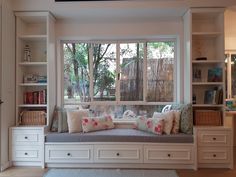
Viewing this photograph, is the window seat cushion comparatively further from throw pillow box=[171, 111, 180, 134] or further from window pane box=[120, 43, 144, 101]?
window pane box=[120, 43, 144, 101]

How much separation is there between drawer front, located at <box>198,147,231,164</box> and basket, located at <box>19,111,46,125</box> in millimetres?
2419

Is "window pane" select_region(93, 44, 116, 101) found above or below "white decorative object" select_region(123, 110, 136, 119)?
above

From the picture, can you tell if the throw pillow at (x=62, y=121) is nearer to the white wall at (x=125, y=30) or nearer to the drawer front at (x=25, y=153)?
the drawer front at (x=25, y=153)

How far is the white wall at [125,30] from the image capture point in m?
4.24

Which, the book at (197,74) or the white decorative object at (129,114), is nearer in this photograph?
the book at (197,74)

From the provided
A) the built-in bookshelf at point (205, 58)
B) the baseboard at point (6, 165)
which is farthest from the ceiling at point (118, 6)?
the baseboard at point (6, 165)

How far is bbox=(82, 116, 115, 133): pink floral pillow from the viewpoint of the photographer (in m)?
3.87

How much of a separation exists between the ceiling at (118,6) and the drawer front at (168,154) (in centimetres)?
205

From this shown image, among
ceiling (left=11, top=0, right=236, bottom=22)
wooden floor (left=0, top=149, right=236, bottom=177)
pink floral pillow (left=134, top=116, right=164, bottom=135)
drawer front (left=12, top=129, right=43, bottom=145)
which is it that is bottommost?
wooden floor (left=0, top=149, right=236, bottom=177)

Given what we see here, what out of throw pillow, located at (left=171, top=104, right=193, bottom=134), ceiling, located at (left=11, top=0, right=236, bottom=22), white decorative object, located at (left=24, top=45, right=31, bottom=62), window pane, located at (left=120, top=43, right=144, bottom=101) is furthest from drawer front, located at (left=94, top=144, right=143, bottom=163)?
ceiling, located at (left=11, top=0, right=236, bottom=22)

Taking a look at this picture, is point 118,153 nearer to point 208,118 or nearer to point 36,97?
point 208,118

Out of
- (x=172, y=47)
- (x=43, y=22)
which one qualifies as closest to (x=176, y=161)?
(x=172, y=47)

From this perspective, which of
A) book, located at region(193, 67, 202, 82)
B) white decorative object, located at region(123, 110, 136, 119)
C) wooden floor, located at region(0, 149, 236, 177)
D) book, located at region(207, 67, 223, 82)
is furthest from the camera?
white decorative object, located at region(123, 110, 136, 119)

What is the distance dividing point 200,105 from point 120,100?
1.36 m
